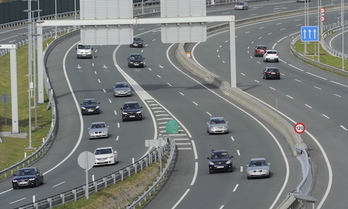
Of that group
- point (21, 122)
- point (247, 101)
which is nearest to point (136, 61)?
point (21, 122)

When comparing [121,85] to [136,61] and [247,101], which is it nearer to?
[247,101]

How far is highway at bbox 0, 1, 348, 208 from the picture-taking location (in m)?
54.4

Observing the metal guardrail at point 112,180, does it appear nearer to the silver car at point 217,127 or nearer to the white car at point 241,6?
the silver car at point 217,127

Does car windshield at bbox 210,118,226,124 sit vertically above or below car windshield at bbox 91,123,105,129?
above

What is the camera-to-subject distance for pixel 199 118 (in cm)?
8025

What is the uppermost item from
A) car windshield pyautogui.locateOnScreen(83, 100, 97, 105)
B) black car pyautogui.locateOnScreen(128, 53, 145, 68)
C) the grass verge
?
black car pyautogui.locateOnScreen(128, 53, 145, 68)

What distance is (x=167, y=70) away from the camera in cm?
10806

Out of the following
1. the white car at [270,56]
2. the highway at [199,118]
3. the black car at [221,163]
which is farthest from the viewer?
the white car at [270,56]

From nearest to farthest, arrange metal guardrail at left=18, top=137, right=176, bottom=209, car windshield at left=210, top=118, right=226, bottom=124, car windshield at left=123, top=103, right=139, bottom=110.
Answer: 1. metal guardrail at left=18, top=137, right=176, bottom=209
2. car windshield at left=210, top=118, right=226, bottom=124
3. car windshield at left=123, top=103, right=139, bottom=110

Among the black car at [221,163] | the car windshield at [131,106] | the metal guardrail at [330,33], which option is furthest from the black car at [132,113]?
the metal guardrail at [330,33]

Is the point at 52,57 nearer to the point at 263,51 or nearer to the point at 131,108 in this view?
the point at 263,51

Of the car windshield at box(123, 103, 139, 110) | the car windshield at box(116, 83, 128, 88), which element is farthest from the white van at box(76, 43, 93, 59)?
the car windshield at box(123, 103, 139, 110)

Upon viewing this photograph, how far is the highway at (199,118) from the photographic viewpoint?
54.4 meters

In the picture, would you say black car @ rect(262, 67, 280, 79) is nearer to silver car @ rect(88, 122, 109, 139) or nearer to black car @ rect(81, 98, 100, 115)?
black car @ rect(81, 98, 100, 115)
